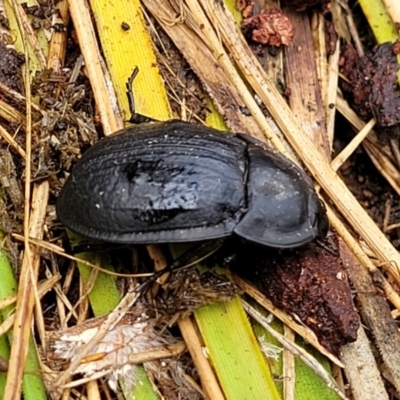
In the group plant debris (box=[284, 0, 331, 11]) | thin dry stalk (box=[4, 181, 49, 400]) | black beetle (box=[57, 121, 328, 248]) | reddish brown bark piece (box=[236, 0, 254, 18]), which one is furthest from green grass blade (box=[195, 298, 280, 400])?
plant debris (box=[284, 0, 331, 11])

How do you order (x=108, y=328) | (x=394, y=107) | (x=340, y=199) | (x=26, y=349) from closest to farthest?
1. (x=26, y=349)
2. (x=108, y=328)
3. (x=340, y=199)
4. (x=394, y=107)

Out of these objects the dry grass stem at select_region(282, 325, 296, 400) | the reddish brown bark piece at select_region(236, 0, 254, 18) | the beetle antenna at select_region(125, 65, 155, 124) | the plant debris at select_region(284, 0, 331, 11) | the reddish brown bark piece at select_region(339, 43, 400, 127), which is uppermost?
the reddish brown bark piece at select_region(236, 0, 254, 18)

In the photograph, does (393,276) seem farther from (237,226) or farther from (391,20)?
(391,20)

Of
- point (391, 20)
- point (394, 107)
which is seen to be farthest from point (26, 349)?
point (391, 20)

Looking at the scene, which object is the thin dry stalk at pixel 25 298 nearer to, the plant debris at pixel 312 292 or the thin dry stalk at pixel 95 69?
the thin dry stalk at pixel 95 69

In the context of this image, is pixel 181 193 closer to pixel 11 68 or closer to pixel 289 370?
pixel 289 370

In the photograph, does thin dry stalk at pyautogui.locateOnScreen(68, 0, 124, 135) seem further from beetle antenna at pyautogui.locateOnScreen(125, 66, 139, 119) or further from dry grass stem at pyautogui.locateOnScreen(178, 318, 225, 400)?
dry grass stem at pyautogui.locateOnScreen(178, 318, 225, 400)

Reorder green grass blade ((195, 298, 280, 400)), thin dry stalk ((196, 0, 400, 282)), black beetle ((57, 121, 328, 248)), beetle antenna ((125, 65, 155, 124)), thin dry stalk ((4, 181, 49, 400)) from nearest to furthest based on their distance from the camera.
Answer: thin dry stalk ((4, 181, 49, 400))
black beetle ((57, 121, 328, 248))
green grass blade ((195, 298, 280, 400))
beetle antenna ((125, 65, 155, 124))
thin dry stalk ((196, 0, 400, 282))
